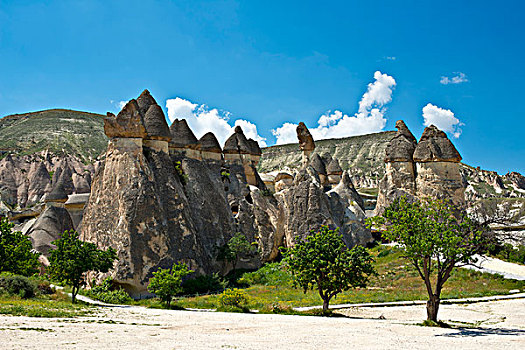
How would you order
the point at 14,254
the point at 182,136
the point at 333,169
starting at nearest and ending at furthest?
the point at 14,254 < the point at 182,136 < the point at 333,169

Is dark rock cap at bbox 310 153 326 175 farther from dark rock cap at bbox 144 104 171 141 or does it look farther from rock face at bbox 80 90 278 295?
dark rock cap at bbox 144 104 171 141

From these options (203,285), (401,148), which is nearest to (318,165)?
(401,148)

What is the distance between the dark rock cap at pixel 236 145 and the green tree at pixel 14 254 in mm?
19870

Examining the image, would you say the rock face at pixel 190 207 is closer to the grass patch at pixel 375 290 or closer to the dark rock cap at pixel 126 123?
the dark rock cap at pixel 126 123

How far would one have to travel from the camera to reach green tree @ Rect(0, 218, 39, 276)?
23973 millimetres

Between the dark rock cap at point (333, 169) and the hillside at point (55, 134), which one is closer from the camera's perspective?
the dark rock cap at point (333, 169)

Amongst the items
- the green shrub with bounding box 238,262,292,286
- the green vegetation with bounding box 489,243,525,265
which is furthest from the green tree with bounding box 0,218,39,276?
the green vegetation with bounding box 489,243,525,265

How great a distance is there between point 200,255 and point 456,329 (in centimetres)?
1884

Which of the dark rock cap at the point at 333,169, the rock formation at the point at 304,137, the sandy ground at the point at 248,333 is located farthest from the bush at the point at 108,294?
the dark rock cap at the point at 333,169

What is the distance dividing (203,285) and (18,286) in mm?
10582

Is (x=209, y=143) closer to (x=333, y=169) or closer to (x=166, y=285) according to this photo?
(x=166, y=285)

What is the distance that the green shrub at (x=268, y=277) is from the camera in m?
29.4

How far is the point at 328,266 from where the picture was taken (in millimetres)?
17281

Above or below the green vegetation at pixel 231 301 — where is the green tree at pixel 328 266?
above
